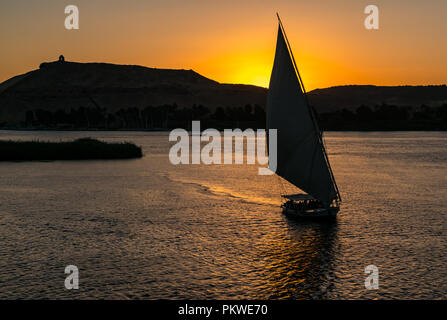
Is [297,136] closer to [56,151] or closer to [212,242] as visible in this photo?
[212,242]

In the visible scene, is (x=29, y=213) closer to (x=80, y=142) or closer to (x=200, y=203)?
(x=200, y=203)

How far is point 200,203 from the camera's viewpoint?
50.6 meters

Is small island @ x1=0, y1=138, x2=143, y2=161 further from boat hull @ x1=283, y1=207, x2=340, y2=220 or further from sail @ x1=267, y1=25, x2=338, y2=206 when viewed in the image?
boat hull @ x1=283, y1=207, x2=340, y2=220

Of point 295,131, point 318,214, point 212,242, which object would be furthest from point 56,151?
point 212,242

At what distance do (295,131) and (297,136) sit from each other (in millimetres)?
434

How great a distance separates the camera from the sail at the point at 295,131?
119 ft

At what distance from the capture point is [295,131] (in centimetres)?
3747

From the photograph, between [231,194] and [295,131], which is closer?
[295,131]

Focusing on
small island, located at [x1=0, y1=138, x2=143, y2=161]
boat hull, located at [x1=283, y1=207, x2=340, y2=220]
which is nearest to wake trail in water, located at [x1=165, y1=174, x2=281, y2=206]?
boat hull, located at [x1=283, y1=207, x2=340, y2=220]

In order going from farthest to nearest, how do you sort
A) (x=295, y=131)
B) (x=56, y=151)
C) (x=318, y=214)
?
(x=56, y=151), (x=318, y=214), (x=295, y=131)

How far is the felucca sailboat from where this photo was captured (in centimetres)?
3631

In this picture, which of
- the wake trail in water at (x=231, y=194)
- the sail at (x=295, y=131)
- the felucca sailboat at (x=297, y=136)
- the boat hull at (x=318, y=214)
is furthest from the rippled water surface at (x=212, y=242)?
the sail at (x=295, y=131)
